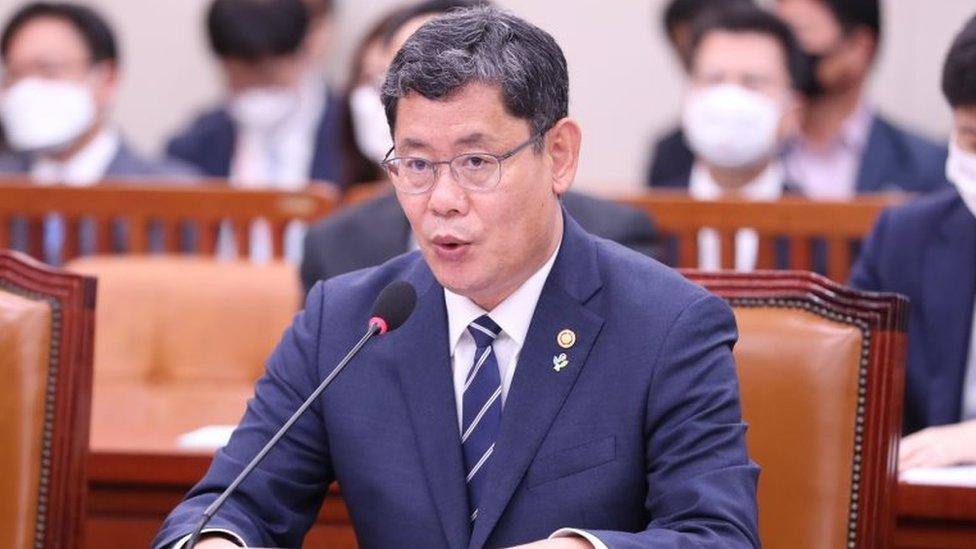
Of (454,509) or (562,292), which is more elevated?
(562,292)

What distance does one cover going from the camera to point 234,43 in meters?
5.21

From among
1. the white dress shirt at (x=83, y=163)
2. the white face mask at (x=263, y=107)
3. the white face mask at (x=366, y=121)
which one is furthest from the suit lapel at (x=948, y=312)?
the white face mask at (x=263, y=107)

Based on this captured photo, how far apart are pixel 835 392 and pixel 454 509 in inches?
20.3

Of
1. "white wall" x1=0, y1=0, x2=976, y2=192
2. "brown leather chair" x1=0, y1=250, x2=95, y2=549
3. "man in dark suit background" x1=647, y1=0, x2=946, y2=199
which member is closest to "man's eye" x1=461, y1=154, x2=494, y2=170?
"brown leather chair" x1=0, y1=250, x2=95, y2=549

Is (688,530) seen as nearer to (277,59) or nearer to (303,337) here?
(303,337)

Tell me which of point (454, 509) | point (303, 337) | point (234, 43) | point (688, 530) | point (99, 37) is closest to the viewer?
point (688, 530)

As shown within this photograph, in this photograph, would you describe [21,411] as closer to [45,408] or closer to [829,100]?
[45,408]

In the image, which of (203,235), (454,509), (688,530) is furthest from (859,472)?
(203,235)

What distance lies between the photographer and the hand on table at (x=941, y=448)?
7.88 ft

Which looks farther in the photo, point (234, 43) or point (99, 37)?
point (234, 43)

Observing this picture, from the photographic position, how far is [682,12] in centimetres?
516

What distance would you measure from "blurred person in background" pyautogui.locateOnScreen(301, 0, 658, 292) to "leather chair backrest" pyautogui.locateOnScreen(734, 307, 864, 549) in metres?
0.86

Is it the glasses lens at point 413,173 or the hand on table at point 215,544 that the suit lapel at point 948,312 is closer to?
the glasses lens at point 413,173

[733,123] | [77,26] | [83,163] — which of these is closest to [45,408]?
[733,123]
